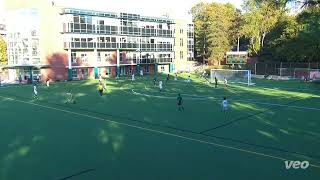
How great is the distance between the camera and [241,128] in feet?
81.9

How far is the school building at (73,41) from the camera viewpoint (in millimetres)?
62875

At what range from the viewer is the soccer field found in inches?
649

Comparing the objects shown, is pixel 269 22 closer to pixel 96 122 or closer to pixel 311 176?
pixel 96 122

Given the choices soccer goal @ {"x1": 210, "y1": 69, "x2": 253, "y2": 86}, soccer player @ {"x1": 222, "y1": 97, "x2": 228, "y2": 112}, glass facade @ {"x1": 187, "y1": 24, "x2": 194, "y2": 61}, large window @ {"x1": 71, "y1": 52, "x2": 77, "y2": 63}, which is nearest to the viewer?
soccer player @ {"x1": 222, "y1": 97, "x2": 228, "y2": 112}

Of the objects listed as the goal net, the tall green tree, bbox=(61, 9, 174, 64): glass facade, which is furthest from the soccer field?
the tall green tree

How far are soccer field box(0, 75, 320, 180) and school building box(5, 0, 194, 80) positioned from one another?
26.6 metres

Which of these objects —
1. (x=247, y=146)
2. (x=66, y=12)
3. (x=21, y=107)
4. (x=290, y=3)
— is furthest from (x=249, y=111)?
(x=66, y=12)

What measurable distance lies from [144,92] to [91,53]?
2656 cm

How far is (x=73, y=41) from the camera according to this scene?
64.8m

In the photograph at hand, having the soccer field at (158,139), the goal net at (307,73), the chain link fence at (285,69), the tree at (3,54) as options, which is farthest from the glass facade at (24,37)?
the goal net at (307,73)

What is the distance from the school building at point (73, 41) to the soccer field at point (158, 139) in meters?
26.6

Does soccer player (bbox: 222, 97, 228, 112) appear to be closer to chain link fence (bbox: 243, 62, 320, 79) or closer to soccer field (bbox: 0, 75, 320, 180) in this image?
soccer field (bbox: 0, 75, 320, 180)

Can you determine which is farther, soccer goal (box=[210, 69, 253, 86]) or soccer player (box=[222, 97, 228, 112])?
soccer goal (box=[210, 69, 253, 86])

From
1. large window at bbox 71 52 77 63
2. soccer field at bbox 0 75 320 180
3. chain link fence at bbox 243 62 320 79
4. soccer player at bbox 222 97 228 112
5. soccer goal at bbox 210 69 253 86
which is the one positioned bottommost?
soccer field at bbox 0 75 320 180
